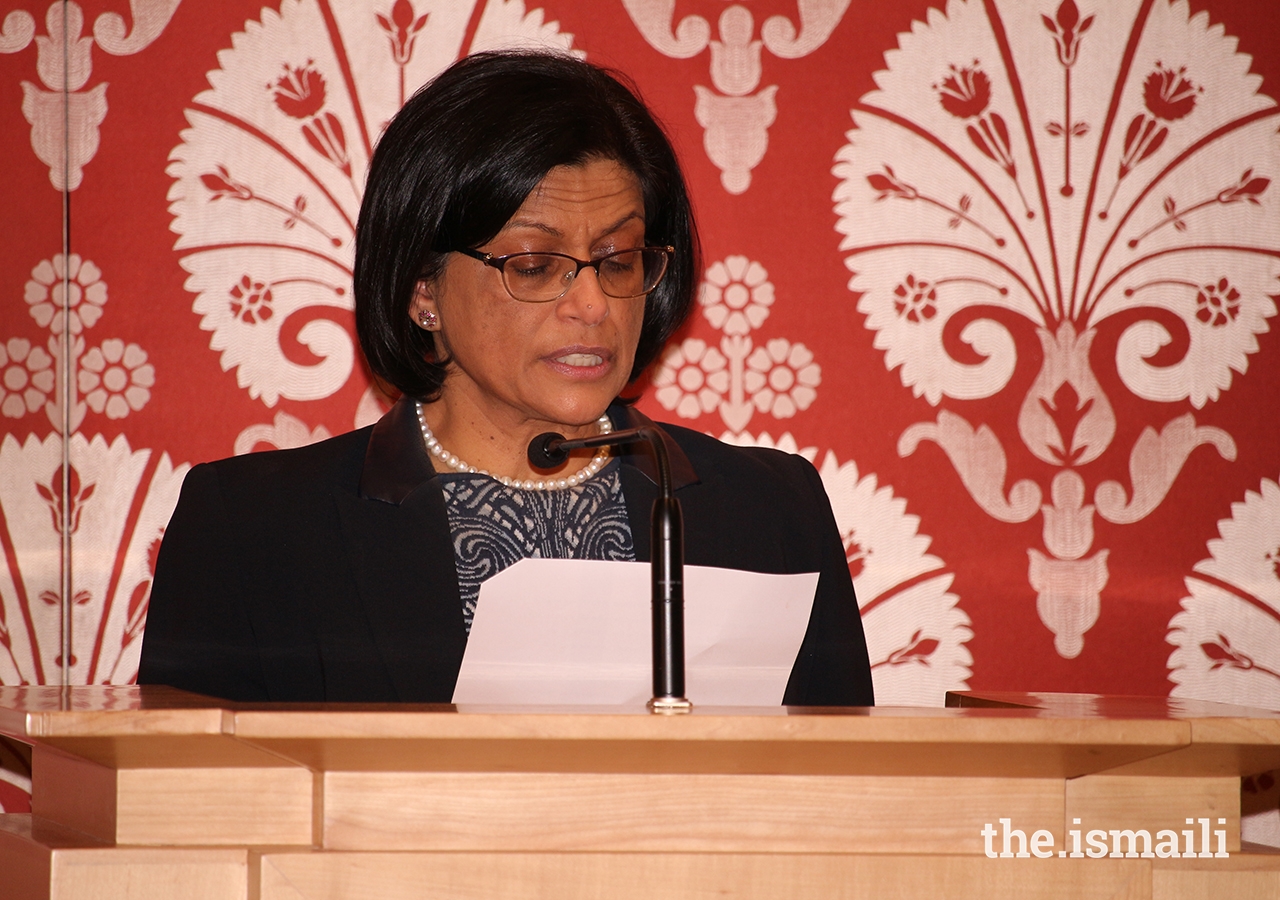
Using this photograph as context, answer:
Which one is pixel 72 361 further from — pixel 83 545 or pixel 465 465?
pixel 465 465

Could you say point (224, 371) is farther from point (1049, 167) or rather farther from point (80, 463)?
point (1049, 167)

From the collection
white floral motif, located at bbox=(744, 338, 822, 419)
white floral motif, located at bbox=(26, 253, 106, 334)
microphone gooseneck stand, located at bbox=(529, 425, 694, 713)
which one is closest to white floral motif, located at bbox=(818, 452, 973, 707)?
white floral motif, located at bbox=(744, 338, 822, 419)

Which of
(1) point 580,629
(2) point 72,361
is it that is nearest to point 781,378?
(1) point 580,629

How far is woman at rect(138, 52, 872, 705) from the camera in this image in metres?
1.38

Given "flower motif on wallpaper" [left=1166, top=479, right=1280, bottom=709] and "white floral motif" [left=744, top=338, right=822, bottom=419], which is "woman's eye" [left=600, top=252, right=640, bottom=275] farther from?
"flower motif on wallpaper" [left=1166, top=479, right=1280, bottom=709]

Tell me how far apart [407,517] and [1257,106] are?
5.04 ft

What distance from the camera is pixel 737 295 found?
192 cm

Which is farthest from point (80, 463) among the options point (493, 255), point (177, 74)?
point (493, 255)

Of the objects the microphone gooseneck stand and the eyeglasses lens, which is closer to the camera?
the microphone gooseneck stand

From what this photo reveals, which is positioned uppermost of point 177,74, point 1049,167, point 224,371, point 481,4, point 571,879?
point 481,4

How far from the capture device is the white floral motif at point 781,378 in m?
1.92

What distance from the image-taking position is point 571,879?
2.57 ft

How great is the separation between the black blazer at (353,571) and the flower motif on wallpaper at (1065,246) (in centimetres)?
48

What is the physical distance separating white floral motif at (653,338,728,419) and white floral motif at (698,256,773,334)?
49 millimetres
